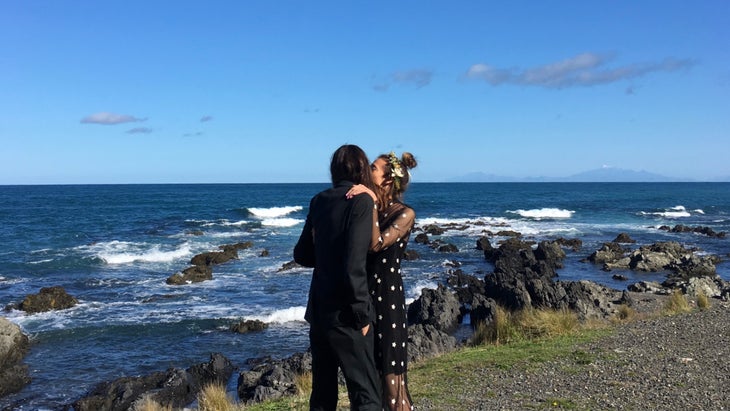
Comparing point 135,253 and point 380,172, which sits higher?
point 380,172

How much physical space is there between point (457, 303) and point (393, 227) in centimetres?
1117

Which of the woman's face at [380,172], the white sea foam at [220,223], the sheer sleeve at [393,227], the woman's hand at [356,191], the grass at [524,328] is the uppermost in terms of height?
the woman's face at [380,172]

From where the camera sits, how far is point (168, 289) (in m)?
19.2

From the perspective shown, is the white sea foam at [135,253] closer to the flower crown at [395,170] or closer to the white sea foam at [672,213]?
the flower crown at [395,170]

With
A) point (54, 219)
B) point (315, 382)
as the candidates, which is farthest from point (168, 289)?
point (54, 219)

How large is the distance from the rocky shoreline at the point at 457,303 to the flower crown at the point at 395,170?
472 centimetres

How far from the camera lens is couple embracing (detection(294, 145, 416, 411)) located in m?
3.27

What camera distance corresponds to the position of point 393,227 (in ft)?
12.3

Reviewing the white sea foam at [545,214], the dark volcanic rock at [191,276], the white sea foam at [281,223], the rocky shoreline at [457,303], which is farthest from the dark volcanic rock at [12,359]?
the white sea foam at [545,214]

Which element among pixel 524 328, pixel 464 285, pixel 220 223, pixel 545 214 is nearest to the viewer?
pixel 524 328

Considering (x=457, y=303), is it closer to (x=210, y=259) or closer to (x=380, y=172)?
(x=380, y=172)

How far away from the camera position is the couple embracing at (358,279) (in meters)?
3.27

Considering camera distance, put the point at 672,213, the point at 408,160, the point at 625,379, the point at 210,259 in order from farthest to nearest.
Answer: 1. the point at 672,213
2. the point at 210,259
3. the point at 625,379
4. the point at 408,160

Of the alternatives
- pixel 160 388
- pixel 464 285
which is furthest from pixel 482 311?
pixel 160 388
